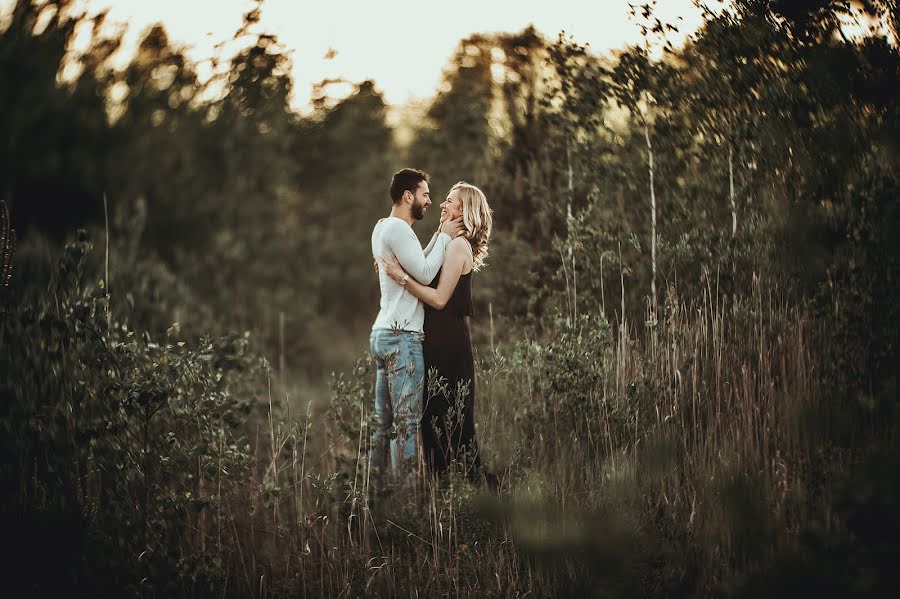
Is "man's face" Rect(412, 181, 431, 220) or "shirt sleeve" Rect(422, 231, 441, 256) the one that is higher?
"man's face" Rect(412, 181, 431, 220)

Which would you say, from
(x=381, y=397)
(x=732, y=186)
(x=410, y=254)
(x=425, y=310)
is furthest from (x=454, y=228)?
(x=732, y=186)

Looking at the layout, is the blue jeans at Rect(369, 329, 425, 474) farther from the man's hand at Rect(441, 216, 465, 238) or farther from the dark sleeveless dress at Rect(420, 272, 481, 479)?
the man's hand at Rect(441, 216, 465, 238)

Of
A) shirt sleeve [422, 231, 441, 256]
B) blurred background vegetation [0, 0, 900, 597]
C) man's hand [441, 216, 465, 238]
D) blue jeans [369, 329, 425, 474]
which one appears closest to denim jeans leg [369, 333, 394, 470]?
blue jeans [369, 329, 425, 474]

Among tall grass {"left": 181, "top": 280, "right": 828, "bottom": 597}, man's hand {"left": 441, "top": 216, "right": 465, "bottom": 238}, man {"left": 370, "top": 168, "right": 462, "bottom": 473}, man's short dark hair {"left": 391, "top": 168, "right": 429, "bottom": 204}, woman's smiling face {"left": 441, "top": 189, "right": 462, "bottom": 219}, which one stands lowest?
tall grass {"left": 181, "top": 280, "right": 828, "bottom": 597}

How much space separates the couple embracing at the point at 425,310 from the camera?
5121 mm

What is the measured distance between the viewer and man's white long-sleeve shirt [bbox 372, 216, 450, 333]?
5.13 meters

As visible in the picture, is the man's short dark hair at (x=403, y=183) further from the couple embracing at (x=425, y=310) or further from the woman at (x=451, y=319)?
the woman at (x=451, y=319)

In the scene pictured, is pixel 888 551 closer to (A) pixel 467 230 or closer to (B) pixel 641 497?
(B) pixel 641 497

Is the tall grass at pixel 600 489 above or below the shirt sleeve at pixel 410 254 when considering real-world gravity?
below

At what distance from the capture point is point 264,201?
15.5 metres

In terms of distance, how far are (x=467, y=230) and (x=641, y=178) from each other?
84.6 inches

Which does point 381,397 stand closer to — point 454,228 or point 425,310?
point 425,310

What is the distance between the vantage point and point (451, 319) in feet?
17.5

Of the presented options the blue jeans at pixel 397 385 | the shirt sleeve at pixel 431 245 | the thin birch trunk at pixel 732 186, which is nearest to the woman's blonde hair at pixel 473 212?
the shirt sleeve at pixel 431 245
